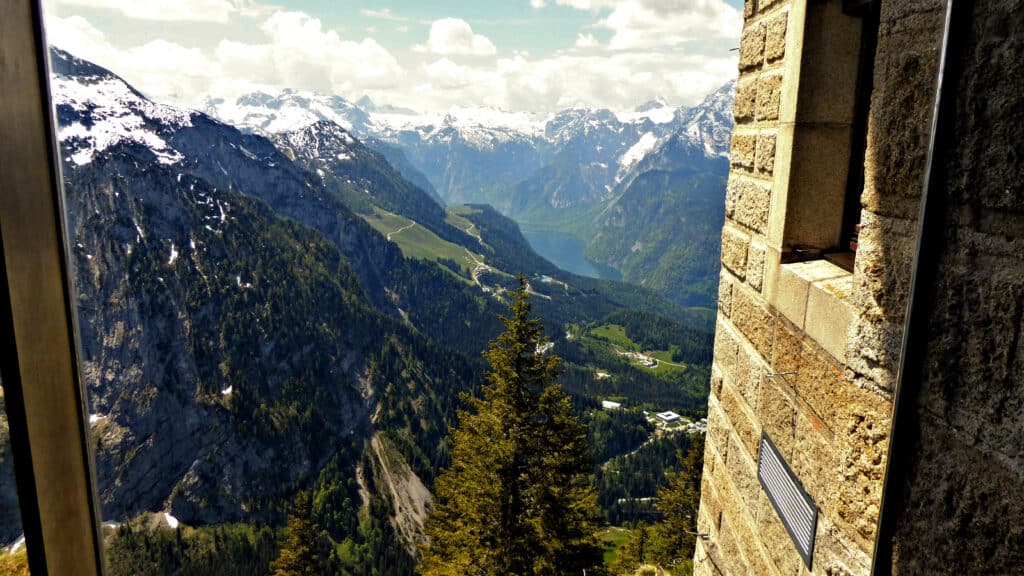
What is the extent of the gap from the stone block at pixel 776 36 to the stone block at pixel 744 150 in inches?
20.8

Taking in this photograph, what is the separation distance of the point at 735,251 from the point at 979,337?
279 cm

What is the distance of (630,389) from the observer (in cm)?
18125

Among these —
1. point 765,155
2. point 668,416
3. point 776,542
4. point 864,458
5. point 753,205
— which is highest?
point 765,155

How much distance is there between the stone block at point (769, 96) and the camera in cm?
373

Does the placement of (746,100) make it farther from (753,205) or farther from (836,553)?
(836,553)

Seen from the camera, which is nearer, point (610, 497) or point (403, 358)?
point (610, 497)

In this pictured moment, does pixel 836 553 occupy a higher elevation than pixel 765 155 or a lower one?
lower

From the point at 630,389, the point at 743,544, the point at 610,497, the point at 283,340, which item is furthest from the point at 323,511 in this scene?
the point at 743,544

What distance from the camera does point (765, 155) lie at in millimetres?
3924

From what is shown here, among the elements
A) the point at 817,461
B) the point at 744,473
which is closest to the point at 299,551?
the point at 744,473

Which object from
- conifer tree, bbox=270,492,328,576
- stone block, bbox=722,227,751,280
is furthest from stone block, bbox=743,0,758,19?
conifer tree, bbox=270,492,328,576

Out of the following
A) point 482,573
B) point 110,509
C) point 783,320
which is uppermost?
point 783,320

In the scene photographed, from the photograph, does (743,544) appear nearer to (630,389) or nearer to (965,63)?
(965,63)

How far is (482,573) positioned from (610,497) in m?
115
